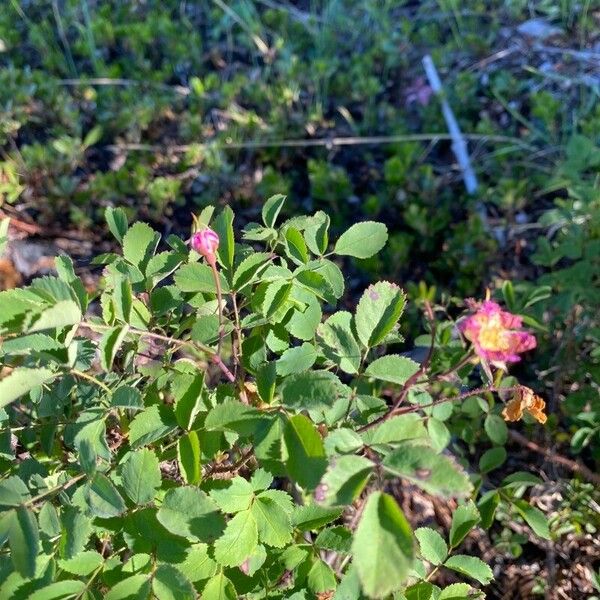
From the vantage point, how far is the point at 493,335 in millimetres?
833

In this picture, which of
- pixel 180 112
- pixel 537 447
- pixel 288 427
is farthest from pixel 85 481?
pixel 180 112

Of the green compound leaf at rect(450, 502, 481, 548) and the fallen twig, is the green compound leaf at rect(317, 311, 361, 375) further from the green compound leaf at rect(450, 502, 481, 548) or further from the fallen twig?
the fallen twig

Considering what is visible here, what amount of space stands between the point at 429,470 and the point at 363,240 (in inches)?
20.7

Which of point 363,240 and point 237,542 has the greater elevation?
point 363,240

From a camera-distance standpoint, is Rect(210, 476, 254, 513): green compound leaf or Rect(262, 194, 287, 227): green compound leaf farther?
Rect(262, 194, 287, 227): green compound leaf

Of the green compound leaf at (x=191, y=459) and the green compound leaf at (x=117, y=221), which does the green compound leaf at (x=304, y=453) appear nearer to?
the green compound leaf at (x=191, y=459)

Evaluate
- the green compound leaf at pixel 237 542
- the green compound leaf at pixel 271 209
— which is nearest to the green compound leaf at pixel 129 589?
the green compound leaf at pixel 237 542

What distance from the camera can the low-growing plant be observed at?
809 mm

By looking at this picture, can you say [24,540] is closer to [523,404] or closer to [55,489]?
[55,489]

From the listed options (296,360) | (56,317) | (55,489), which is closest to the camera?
(56,317)

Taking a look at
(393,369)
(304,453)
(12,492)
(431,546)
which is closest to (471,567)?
(431,546)

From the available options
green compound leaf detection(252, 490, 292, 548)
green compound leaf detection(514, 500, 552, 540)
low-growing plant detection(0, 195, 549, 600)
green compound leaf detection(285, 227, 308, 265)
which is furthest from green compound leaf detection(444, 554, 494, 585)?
green compound leaf detection(285, 227, 308, 265)

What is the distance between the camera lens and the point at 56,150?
2.84 m

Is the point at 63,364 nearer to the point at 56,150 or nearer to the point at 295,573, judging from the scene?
the point at 295,573
